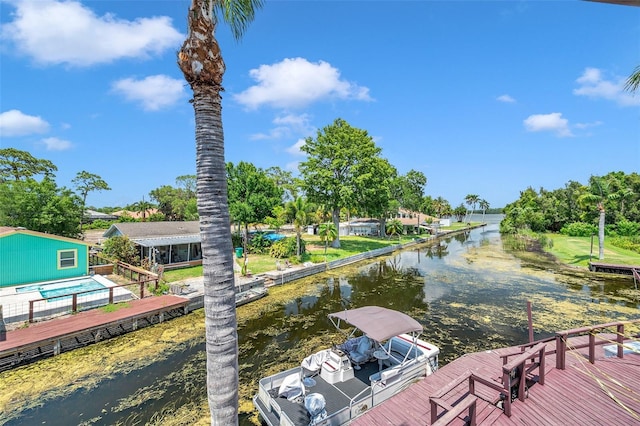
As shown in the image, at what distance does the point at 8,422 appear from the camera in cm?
780

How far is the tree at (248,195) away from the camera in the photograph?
30019mm

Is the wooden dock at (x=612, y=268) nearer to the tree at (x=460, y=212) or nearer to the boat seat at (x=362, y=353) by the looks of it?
the boat seat at (x=362, y=353)

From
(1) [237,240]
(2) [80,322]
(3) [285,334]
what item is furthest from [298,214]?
(2) [80,322]

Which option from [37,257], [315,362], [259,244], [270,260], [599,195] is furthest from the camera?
[259,244]

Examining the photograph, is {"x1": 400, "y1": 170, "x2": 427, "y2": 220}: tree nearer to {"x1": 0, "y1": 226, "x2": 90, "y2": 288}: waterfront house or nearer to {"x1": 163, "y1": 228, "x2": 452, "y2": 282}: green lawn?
{"x1": 163, "y1": 228, "x2": 452, "y2": 282}: green lawn

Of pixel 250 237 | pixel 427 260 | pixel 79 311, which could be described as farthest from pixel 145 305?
pixel 427 260

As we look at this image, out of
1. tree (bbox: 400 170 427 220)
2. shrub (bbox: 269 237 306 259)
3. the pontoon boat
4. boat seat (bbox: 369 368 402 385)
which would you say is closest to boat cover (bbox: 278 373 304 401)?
the pontoon boat

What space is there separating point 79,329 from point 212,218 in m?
12.2

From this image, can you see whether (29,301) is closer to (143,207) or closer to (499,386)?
(499,386)

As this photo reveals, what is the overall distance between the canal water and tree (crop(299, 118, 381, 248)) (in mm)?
14500

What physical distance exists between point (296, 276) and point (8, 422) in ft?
55.7

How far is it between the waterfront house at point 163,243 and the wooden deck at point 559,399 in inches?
816

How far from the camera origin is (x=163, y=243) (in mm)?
23734

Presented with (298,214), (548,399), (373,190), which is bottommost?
(548,399)
